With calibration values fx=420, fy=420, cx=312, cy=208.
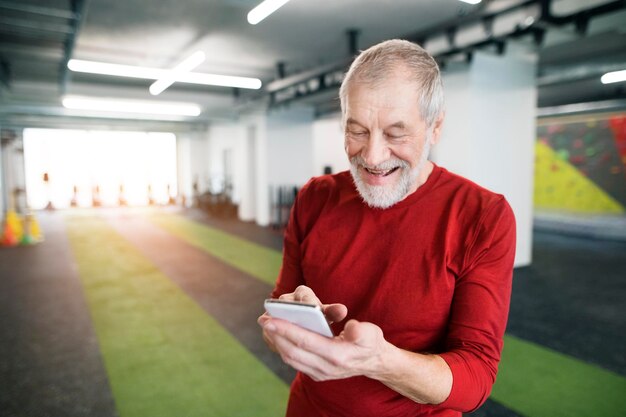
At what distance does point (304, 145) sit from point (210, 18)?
22.4 feet

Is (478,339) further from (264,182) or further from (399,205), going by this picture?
(264,182)

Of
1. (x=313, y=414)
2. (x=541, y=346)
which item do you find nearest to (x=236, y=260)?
(x=541, y=346)

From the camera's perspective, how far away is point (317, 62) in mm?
8141

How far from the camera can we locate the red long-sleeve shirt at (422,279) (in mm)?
892

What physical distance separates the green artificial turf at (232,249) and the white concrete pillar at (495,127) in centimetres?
317

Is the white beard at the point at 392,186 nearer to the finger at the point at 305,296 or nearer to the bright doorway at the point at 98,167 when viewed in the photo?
the finger at the point at 305,296

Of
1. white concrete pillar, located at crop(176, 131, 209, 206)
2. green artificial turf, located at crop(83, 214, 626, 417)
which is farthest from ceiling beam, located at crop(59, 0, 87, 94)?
white concrete pillar, located at crop(176, 131, 209, 206)

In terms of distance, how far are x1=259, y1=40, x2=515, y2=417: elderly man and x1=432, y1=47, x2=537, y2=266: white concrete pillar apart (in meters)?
5.28

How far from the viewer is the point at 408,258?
999mm

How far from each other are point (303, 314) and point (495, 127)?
6.23 m

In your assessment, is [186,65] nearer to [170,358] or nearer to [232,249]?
[232,249]

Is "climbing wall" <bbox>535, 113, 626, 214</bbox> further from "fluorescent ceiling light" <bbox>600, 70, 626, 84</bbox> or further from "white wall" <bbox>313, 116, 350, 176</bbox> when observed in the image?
"white wall" <bbox>313, 116, 350, 176</bbox>

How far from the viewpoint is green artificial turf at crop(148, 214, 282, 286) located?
675 cm

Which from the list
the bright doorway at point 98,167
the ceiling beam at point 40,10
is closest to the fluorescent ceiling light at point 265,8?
the ceiling beam at point 40,10
